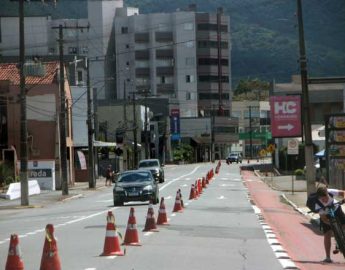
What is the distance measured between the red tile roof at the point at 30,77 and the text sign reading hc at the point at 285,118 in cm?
1696

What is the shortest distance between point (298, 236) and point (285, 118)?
39.0 m

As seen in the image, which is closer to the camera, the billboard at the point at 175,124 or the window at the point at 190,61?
the billboard at the point at 175,124

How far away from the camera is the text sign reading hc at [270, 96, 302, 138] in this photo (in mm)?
58500

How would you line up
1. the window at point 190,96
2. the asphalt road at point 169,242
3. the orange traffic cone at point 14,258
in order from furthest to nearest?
1. the window at point 190,96
2. the asphalt road at point 169,242
3. the orange traffic cone at point 14,258

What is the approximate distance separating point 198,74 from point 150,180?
101m

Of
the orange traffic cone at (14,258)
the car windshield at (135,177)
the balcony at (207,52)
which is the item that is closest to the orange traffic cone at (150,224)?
the orange traffic cone at (14,258)

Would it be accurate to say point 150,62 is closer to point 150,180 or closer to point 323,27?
point 323,27

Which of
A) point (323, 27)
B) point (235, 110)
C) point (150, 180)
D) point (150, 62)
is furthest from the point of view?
point (235, 110)

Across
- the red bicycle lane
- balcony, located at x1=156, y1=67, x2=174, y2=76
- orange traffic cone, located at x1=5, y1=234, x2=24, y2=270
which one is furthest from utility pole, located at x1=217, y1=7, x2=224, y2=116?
orange traffic cone, located at x1=5, y1=234, x2=24, y2=270

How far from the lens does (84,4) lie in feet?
441

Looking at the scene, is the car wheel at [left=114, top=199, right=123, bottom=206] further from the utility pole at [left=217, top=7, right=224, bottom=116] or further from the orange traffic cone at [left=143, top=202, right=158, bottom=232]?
the utility pole at [left=217, top=7, right=224, bottom=116]

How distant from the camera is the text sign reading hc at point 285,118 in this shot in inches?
2303

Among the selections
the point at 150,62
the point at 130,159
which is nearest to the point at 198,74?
the point at 150,62

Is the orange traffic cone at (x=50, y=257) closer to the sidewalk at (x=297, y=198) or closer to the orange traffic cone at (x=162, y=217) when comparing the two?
the orange traffic cone at (x=162, y=217)
